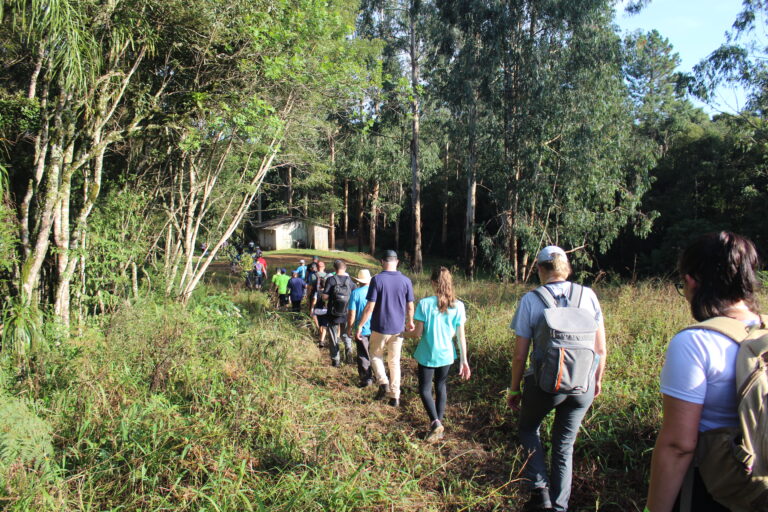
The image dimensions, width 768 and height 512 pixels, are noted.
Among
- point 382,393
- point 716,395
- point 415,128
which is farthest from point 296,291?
point 415,128

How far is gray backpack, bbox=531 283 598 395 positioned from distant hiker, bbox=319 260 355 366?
3.90 metres

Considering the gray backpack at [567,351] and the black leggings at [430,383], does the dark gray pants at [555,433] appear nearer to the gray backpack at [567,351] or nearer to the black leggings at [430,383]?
the gray backpack at [567,351]

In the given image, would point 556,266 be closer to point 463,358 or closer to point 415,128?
point 463,358

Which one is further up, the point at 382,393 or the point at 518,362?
the point at 518,362

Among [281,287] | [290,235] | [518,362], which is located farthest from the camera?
[290,235]

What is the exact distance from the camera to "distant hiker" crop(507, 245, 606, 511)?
2660 millimetres

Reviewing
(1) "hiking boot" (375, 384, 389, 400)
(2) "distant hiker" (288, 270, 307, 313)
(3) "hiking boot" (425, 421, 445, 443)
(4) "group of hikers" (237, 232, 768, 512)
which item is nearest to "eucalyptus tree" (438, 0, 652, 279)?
(2) "distant hiker" (288, 270, 307, 313)

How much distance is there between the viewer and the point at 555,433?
2918mm

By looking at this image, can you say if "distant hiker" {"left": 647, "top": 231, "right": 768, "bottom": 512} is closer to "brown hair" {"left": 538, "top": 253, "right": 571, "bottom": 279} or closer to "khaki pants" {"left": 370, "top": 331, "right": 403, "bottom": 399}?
"brown hair" {"left": 538, "top": 253, "right": 571, "bottom": 279}

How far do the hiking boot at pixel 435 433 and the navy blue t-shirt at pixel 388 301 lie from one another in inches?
43.7

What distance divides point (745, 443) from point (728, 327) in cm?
36

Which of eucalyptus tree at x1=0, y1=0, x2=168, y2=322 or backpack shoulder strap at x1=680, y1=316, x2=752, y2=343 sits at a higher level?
eucalyptus tree at x1=0, y1=0, x2=168, y2=322

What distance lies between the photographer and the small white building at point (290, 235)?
35750 mm

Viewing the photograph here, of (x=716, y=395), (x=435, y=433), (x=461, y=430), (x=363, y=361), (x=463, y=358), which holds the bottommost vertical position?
(x=461, y=430)
